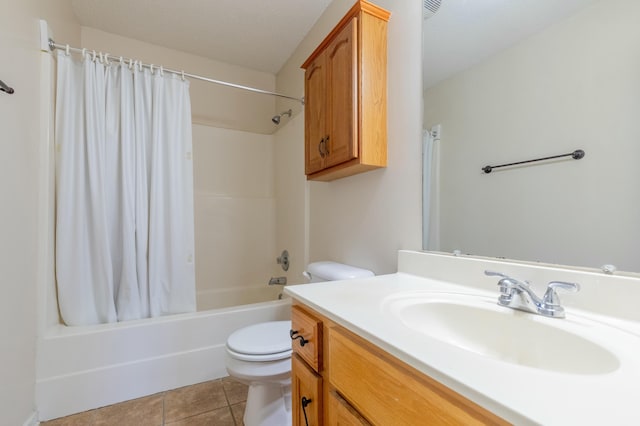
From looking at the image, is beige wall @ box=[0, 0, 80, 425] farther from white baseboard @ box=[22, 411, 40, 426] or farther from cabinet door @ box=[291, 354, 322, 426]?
cabinet door @ box=[291, 354, 322, 426]

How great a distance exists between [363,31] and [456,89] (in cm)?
50

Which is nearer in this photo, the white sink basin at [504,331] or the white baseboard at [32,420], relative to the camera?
the white sink basin at [504,331]

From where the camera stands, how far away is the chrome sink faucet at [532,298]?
639mm

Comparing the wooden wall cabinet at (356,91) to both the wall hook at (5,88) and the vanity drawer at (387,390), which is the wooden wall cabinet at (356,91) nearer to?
the vanity drawer at (387,390)

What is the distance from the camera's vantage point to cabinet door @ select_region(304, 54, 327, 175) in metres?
1.44

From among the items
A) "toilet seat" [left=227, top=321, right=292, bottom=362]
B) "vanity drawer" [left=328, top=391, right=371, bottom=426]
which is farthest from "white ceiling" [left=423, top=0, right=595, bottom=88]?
"toilet seat" [left=227, top=321, right=292, bottom=362]

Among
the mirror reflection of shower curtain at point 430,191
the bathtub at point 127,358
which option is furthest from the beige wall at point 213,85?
the mirror reflection of shower curtain at point 430,191

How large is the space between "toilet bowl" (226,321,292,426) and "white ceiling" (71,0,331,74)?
2083 mm

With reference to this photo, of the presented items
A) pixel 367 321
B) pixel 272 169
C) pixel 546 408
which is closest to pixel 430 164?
pixel 367 321

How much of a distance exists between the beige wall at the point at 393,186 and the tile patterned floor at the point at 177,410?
98 centimetres

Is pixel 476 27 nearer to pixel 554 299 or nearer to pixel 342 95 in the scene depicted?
pixel 342 95

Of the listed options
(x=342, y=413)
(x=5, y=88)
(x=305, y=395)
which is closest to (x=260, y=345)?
(x=305, y=395)

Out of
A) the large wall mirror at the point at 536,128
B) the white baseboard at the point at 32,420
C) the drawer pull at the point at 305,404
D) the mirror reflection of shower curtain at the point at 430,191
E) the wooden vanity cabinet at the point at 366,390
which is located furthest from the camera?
the white baseboard at the point at 32,420

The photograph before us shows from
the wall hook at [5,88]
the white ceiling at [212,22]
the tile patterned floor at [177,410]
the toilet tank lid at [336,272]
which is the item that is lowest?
the tile patterned floor at [177,410]
